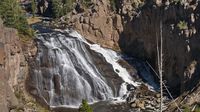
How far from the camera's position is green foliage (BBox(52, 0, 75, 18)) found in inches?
3612

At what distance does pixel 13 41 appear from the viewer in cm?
6325

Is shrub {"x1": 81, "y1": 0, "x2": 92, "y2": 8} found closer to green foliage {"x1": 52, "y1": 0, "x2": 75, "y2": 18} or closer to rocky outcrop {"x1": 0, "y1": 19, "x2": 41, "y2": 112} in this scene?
green foliage {"x1": 52, "y1": 0, "x2": 75, "y2": 18}

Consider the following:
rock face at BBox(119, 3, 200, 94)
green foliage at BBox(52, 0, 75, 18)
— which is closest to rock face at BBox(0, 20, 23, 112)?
rock face at BBox(119, 3, 200, 94)

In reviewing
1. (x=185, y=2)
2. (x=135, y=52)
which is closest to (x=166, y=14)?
(x=185, y=2)

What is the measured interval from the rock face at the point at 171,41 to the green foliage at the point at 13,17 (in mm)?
15359

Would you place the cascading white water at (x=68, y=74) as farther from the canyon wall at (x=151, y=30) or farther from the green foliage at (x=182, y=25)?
the green foliage at (x=182, y=25)

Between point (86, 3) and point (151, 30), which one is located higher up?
point (86, 3)

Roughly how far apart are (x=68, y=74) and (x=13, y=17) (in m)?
13.3

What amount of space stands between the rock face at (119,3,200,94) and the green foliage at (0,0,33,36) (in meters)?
15.4

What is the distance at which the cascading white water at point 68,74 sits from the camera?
6519 centimetres

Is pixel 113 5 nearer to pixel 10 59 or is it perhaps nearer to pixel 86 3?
pixel 86 3

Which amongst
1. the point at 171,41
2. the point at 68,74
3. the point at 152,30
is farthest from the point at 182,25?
the point at 68,74

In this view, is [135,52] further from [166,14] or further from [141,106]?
[141,106]

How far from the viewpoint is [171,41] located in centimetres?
6825
